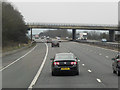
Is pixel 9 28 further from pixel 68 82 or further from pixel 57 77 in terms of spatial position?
pixel 68 82

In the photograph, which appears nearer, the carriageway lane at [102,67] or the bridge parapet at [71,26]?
the carriageway lane at [102,67]

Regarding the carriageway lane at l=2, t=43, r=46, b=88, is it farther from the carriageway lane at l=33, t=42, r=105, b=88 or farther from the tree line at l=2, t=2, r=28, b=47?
the tree line at l=2, t=2, r=28, b=47

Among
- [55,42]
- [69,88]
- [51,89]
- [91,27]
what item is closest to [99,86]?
[69,88]

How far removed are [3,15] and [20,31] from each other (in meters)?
25.1

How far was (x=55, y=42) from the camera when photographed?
7944cm

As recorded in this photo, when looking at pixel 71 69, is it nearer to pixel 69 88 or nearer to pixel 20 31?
pixel 69 88

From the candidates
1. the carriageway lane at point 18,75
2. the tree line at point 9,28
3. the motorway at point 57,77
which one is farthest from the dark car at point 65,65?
the tree line at point 9,28

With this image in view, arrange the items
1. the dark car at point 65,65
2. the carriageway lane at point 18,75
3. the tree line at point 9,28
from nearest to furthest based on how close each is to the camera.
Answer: the carriageway lane at point 18,75
the dark car at point 65,65
the tree line at point 9,28

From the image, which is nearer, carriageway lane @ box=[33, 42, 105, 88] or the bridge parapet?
carriageway lane @ box=[33, 42, 105, 88]

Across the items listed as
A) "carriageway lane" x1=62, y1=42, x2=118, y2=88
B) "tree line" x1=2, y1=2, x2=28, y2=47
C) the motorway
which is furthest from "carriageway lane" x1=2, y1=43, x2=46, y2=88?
"tree line" x1=2, y1=2, x2=28, y2=47

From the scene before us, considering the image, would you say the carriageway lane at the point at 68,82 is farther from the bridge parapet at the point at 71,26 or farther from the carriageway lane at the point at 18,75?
the bridge parapet at the point at 71,26

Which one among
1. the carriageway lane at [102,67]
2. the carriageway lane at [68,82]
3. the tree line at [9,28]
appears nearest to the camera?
the carriageway lane at [68,82]

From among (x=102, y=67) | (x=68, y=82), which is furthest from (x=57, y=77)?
(x=102, y=67)

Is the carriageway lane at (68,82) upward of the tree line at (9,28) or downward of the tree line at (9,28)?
downward
